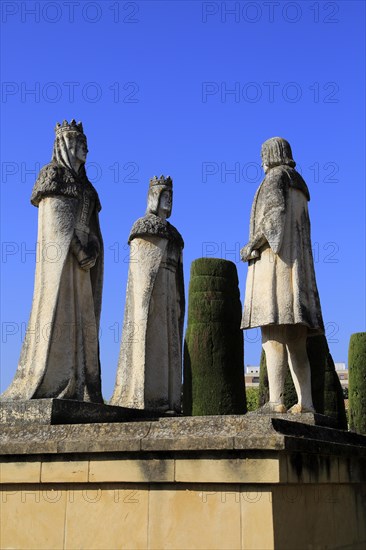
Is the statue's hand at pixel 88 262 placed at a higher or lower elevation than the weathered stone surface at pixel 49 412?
higher

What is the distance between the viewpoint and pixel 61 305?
319 inches

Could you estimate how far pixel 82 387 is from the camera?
26.4 feet

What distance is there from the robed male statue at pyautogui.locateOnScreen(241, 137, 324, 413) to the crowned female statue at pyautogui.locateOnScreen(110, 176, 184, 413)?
2.35 meters

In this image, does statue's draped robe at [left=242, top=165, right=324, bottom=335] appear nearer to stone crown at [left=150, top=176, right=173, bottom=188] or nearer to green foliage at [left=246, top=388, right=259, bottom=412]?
stone crown at [left=150, top=176, right=173, bottom=188]

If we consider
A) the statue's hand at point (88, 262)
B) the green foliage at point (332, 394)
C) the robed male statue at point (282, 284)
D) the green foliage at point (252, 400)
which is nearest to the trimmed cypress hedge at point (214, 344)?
the green foliage at point (332, 394)

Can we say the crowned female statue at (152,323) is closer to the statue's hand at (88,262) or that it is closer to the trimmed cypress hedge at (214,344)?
the statue's hand at (88,262)

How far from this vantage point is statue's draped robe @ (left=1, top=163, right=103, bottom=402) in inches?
308

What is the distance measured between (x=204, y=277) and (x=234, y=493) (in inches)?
679

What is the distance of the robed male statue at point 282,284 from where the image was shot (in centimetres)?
834

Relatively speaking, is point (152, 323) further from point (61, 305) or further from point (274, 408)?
point (274, 408)

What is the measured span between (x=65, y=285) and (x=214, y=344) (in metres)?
13.9

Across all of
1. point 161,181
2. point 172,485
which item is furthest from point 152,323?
point 172,485

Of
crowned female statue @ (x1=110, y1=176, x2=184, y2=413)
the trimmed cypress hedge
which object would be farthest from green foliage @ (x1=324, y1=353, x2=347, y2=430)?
Answer: crowned female statue @ (x1=110, y1=176, x2=184, y2=413)

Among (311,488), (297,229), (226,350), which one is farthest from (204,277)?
(311,488)
